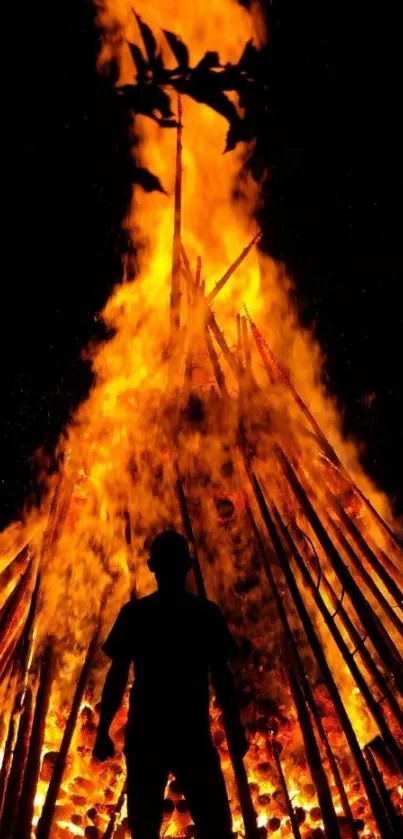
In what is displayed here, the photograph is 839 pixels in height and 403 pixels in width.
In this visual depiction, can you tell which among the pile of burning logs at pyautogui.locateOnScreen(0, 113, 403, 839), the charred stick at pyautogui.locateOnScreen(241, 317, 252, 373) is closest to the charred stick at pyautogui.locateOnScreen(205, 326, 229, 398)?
the pile of burning logs at pyautogui.locateOnScreen(0, 113, 403, 839)

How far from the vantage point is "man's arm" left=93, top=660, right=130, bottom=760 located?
8.20 ft

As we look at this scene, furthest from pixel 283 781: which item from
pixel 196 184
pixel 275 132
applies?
pixel 275 132

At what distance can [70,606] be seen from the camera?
384 centimetres

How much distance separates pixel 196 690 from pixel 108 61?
16.0 feet

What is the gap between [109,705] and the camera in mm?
2549

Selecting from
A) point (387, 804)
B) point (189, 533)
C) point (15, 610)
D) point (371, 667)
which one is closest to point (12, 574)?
point (15, 610)

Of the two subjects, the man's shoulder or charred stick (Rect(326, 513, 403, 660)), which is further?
charred stick (Rect(326, 513, 403, 660))

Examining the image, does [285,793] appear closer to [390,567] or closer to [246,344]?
[390,567]

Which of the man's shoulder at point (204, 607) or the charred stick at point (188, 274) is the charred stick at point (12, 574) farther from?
the charred stick at point (188, 274)

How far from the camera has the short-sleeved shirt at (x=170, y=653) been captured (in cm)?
246

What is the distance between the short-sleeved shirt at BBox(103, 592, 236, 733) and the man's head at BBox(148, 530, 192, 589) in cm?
6

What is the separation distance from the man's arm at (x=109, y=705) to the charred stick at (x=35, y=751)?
1.42ft

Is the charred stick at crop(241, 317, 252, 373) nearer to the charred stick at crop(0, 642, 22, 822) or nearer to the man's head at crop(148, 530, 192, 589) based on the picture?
the man's head at crop(148, 530, 192, 589)

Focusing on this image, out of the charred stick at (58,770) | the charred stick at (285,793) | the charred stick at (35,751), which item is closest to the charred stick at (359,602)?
the charred stick at (285,793)
